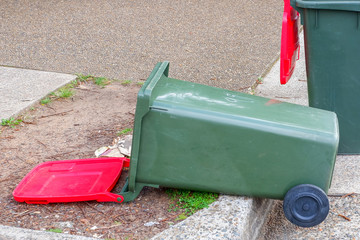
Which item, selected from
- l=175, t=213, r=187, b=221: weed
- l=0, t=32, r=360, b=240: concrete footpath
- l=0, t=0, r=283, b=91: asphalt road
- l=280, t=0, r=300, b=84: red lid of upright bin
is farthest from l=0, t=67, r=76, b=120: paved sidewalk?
l=280, t=0, r=300, b=84: red lid of upright bin

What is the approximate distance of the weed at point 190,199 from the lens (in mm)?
2836

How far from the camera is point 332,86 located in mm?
3443

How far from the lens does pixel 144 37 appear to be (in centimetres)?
625

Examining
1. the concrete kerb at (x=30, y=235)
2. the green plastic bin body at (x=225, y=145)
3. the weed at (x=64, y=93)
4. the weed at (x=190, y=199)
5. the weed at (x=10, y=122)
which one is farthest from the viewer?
the weed at (x=64, y=93)

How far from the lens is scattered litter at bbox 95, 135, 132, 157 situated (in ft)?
11.4

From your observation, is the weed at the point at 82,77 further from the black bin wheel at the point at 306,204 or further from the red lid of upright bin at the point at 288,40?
the black bin wheel at the point at 306,204

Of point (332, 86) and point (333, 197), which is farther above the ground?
point (332, 86)

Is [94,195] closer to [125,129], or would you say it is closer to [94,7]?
[125,129]

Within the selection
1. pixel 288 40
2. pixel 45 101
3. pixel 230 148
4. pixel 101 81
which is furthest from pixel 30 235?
pixel 101 81

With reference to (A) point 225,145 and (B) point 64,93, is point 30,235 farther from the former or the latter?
(B) point 64,93

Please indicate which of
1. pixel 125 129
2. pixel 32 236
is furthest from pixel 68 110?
pixel 32 236

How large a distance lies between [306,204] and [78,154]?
159 centimetres

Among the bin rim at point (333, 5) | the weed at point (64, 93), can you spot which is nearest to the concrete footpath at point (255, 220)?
the weed at point (64, 93)

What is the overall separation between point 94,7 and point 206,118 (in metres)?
5.19
